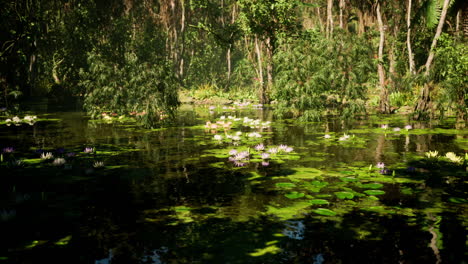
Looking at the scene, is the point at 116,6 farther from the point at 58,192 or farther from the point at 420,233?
the point at 420,233

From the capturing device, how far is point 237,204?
4559mm

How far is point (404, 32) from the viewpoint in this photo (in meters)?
21.5

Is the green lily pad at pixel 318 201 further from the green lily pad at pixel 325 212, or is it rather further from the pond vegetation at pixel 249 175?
the green lily pad at pixel 325 212

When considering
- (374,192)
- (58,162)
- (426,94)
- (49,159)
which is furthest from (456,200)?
(426,94)

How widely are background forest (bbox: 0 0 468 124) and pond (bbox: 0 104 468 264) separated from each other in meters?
3.71

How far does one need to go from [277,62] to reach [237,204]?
391 inches

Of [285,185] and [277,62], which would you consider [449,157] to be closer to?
[285,185]

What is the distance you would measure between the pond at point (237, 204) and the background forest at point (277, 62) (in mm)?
3707

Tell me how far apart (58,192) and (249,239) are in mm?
2920

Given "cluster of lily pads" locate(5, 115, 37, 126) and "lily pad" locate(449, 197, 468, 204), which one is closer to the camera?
"lily pad" locate(449, 197, 468, 204)

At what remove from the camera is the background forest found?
468 inches

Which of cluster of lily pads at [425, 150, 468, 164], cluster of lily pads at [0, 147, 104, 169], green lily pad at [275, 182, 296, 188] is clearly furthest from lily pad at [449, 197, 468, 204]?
cluster of lily pads at [0, 147, 104, 169]

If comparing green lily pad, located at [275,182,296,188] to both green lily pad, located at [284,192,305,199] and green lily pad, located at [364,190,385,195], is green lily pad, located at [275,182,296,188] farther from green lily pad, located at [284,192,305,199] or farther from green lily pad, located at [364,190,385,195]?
green lily pad, located at [364,190,385,195]

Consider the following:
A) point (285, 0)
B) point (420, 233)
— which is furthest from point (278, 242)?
point (285, 0)
